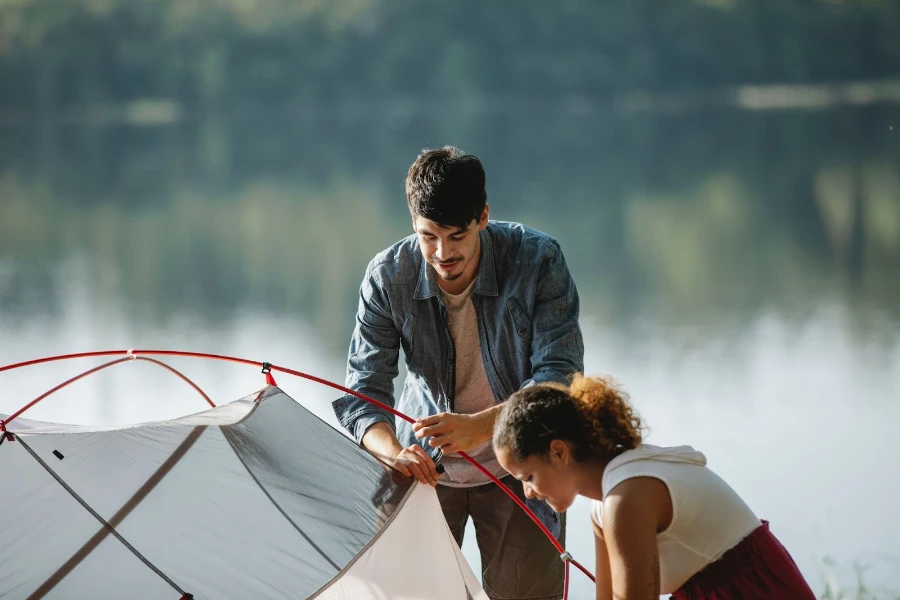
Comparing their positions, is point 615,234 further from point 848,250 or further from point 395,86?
point 395,86

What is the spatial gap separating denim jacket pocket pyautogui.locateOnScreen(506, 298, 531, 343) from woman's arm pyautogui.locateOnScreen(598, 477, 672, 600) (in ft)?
1.91

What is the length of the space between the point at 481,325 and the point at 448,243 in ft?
0.74

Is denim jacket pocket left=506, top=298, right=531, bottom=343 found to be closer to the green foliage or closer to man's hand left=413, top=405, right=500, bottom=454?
man's hand left=413, top=405, right=500, bottom=454

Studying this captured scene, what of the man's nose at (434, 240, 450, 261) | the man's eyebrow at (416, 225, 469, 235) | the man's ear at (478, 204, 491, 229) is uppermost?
the man's ear at (478, 204, 491, 229)

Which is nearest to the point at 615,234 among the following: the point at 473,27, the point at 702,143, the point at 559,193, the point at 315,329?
the point at 559,193

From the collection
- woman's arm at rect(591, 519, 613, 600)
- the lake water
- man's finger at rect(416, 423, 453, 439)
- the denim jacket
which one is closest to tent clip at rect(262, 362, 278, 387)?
the denim jacket

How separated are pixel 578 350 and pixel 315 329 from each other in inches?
166

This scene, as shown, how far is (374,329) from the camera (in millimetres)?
2041

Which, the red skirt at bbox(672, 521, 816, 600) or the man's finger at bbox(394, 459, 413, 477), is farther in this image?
the man's finger at bbox(394, 459, 413, 477)

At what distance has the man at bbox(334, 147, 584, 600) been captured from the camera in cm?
196

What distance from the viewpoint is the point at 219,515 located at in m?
2.30

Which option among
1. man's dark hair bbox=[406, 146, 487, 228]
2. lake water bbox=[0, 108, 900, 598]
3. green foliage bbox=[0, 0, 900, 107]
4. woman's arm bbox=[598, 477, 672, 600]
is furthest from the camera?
green foliage bbox=[0, 0, 900, 107]

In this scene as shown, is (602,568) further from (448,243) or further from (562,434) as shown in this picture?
(448,243)

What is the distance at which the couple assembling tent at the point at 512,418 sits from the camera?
1461mm
